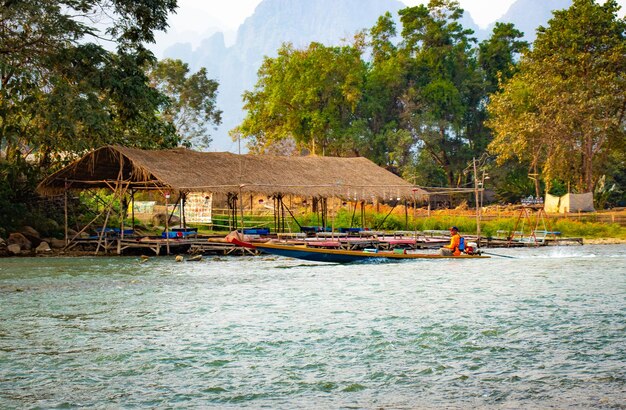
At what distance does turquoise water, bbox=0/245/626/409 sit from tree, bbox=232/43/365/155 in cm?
2478

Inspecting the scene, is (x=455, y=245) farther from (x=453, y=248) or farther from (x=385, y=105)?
(x=385, y=105)

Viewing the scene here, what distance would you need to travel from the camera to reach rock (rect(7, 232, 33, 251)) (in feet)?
80.1

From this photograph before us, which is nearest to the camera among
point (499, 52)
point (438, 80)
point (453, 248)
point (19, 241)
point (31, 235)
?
point (453, 248)

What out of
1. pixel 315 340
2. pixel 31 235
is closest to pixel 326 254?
pixel 315 340

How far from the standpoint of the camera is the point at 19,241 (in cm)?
2453

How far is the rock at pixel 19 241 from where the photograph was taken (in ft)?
80.1

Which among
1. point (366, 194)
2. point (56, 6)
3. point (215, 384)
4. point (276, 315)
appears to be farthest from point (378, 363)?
point (366, 194)

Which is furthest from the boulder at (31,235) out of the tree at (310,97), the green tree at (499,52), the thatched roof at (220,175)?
the green tree at (499,52)

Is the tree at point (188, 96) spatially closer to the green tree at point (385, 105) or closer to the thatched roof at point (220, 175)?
the green tree at point (385, 105)

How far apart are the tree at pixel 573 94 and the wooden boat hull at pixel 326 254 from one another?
668 inches

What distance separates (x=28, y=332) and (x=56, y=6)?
12946mm

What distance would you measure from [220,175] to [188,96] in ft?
99.0

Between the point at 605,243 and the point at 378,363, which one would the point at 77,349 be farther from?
the point at 605,243

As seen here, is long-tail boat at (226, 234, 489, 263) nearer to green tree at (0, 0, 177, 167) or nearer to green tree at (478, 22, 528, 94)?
green tree at (0, 0, 177, 167)
